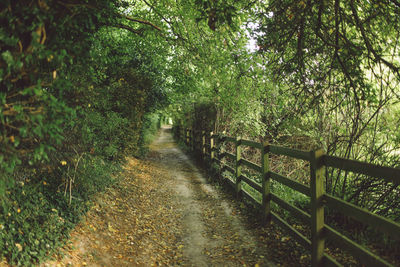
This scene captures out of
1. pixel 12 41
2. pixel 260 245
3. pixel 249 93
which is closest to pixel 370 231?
pixel 260 245

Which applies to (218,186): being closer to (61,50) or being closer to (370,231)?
(370,231)

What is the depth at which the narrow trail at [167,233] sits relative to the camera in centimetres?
454

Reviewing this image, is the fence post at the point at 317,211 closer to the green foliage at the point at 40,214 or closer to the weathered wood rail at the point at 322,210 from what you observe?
the weathered wood rail at the point at 322,210

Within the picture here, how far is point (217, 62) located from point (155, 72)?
6.15 metres

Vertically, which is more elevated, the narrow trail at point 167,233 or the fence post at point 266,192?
the fence post at point 266,192

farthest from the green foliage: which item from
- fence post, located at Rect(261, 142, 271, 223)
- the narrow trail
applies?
fence post, located at Rect(261, 142, 271, 223)

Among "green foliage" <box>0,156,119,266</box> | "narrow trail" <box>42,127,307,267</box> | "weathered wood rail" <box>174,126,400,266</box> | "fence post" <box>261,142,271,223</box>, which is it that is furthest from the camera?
"fence post" <box>261,142,271,223</box>

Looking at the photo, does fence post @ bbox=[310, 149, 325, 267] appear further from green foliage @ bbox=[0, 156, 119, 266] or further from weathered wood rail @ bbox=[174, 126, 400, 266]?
green foliage @ bbox=[0, 156, 119, 266]

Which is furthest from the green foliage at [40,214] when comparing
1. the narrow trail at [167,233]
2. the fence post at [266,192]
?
the fence post at [266,192]

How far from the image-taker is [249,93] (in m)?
9.48

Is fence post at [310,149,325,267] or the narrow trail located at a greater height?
fence post at [310,149,325,267]

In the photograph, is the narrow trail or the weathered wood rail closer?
the weathered wood rail

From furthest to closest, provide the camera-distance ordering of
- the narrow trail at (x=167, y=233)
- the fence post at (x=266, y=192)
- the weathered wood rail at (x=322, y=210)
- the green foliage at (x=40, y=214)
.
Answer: the fence post at (x=266, y=192)
the narrow trail at (x=167, y=233)
the green foliage at (x=40, y=214)
the weathered wood rail at (x=322, y=210)

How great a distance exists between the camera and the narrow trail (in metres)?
4.54
